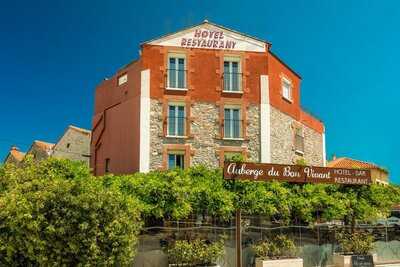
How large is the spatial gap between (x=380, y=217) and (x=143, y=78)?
16291 mm

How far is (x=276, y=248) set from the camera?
55.2 ft

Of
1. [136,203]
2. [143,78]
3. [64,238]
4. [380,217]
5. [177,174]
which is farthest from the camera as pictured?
[143,78]

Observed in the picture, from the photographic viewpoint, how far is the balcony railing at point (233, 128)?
1250 inches

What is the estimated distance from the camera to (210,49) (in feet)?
105

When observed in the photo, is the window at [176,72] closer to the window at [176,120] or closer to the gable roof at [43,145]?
the window at [176,120]

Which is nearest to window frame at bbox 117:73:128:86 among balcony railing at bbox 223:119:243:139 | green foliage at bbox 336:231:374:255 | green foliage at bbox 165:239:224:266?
balcony railing at bbox 223:119:243:139

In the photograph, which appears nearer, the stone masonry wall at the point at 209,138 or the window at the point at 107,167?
the stone masonry wall at the point at 209,138

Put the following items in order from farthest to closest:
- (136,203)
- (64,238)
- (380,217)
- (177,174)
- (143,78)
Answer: (143,78), (380,217), (177,174), (136,203), (64,238)

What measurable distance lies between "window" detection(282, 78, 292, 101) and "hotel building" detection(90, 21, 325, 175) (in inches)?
53.0

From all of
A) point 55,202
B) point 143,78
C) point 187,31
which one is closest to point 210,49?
point 187,31

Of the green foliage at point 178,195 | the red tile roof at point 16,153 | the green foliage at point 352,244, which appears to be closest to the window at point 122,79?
the green foliage at point 178,195

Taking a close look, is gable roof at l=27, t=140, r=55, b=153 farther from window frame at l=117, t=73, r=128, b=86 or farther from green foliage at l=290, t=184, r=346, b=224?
green foliage at l=290, t=184, r=346, b=224

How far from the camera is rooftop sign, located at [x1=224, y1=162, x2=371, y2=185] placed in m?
15.9

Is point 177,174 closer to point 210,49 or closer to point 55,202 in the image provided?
point 55,202
